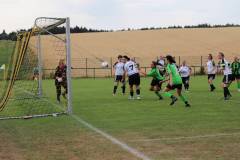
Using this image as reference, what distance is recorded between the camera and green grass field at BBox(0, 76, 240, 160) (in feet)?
34.5

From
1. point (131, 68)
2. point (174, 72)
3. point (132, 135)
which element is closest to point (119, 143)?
point (132, 135)

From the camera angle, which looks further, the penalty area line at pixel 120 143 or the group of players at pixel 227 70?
the group of players at pixel 227 70

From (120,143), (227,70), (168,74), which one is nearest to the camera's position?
(120,143)

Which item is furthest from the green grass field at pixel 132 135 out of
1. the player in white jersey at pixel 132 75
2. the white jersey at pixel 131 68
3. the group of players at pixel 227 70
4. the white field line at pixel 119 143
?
the white jersey at pixel 131 68

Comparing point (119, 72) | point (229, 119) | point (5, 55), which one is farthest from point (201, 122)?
point (5, 55)

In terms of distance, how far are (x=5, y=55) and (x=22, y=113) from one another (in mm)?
52021

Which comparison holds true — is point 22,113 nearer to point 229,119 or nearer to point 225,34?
point 229,119

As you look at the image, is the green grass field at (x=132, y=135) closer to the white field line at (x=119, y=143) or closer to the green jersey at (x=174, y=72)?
the white field line at (x=119, y=143)

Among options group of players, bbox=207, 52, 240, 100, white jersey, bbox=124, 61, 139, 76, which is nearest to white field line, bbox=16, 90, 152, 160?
group of players, bbox=207, 52, 240, 100

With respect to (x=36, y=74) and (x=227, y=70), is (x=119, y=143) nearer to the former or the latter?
(x=227, y=70)

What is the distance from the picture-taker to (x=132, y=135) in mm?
13047

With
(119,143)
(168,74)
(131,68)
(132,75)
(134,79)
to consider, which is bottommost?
(119,143)

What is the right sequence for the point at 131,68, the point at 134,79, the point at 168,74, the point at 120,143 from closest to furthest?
the point at 120,143, the point at 168,74, the point at 134,79, the point at 131,68

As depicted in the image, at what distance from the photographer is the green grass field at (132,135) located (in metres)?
10.5
